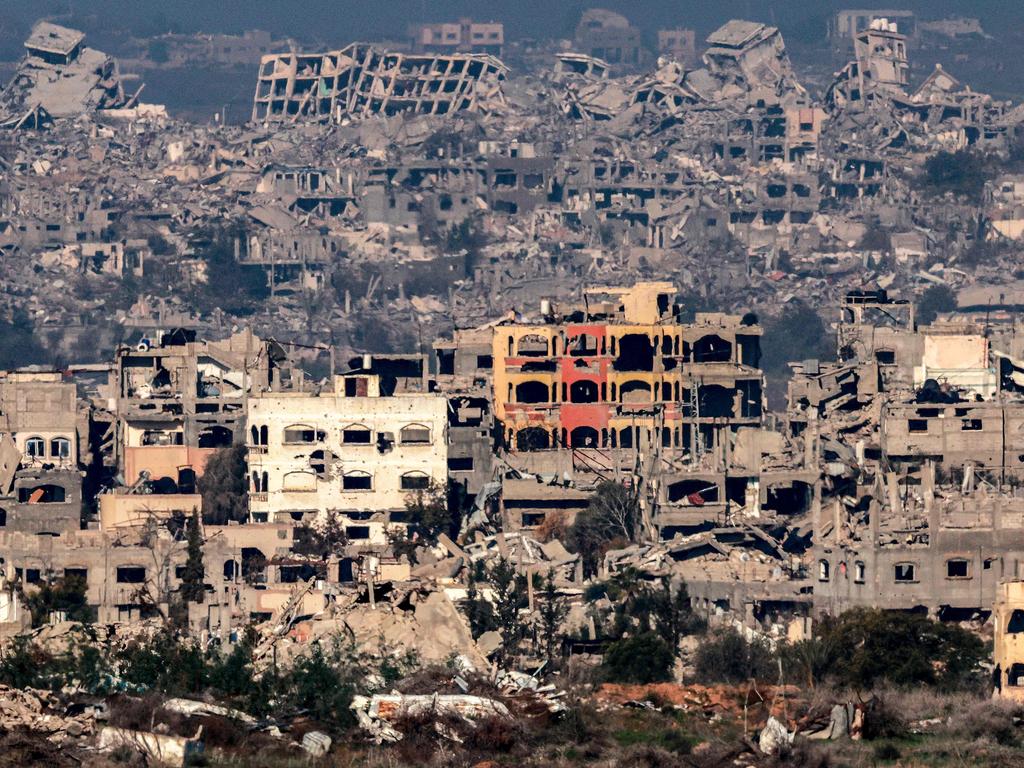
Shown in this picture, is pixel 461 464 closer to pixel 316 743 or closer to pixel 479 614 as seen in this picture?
pixel 479 614

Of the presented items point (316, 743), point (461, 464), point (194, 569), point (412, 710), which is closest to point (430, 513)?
point (461, 464)

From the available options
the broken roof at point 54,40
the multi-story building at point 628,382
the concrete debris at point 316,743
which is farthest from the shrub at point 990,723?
the broken roof at point 54,40

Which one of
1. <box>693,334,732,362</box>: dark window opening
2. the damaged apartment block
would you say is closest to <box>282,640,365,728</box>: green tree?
<box>693,334,732,362</box>: dark window opening

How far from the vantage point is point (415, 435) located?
60.3 metres

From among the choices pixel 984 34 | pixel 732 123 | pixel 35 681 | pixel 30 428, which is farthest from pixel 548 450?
pixel 984 34

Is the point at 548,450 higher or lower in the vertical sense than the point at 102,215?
lower

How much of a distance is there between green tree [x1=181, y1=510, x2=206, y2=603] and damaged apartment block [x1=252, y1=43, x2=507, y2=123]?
77.5 metres

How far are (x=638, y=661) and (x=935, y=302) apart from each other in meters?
58.8

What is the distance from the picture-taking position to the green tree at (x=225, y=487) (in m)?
60.0

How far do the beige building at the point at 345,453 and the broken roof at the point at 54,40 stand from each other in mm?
82870

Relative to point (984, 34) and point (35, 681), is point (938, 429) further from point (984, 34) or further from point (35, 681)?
point (984, 34)

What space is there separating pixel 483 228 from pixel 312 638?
245 feet

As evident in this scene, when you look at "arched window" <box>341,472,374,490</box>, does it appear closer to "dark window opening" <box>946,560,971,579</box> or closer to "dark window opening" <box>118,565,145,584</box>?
"dark window opening" <box>118,565,145,584</box>

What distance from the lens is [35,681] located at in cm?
3197
